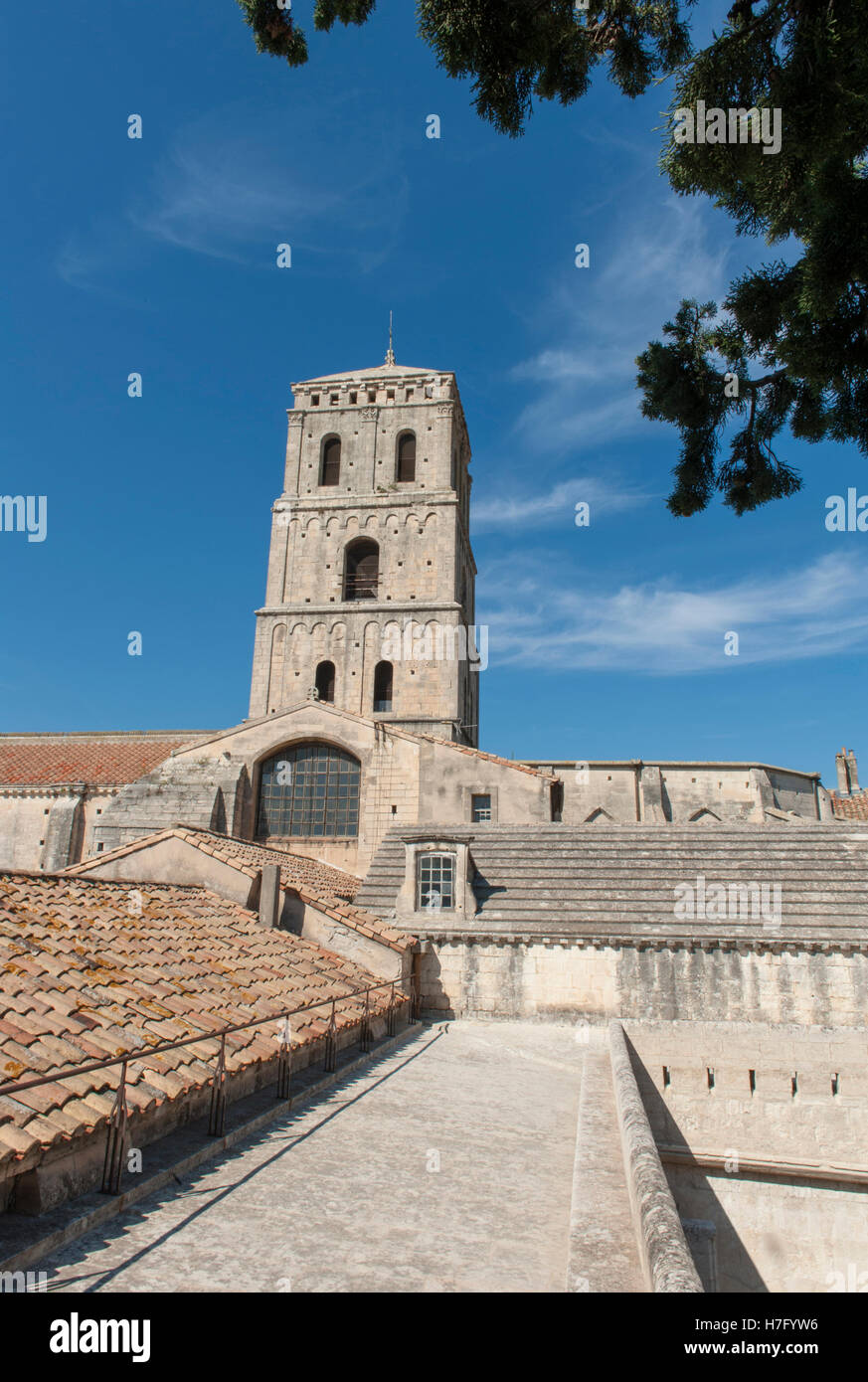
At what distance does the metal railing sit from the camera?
5.62m

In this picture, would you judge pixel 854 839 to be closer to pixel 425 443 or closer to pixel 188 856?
pixel 188 856

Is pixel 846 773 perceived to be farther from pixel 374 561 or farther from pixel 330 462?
pixel 330 462

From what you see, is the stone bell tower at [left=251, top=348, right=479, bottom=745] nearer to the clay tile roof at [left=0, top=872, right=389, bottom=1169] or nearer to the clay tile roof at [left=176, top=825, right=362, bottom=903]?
the clay tile roof at [left=176, top=825, right=362, bottom=903]

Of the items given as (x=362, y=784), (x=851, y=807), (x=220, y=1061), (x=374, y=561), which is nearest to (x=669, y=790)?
(x=851, y=807)

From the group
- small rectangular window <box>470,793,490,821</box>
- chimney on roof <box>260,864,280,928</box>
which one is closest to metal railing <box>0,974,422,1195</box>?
chimney on roof <box>260,864,280,928</box>

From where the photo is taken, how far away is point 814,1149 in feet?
40.1

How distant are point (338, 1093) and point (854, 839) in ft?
41.7

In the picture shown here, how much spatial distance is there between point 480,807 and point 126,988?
52.3 ft

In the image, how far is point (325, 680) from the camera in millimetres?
34500

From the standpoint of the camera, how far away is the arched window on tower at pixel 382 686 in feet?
112

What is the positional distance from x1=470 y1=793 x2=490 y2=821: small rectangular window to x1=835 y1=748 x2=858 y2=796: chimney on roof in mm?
27379

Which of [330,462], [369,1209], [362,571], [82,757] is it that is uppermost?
[330,462]

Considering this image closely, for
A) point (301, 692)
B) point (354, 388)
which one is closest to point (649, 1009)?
point (301, 692)

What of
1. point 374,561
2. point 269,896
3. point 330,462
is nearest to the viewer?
point 269,896
